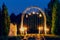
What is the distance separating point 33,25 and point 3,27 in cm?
1602

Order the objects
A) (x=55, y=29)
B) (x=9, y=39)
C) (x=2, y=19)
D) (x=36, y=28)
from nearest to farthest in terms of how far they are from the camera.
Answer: (x=9, y=39) < (x=2, y=19) < (x=55, y=29) < (x=36, y=28)

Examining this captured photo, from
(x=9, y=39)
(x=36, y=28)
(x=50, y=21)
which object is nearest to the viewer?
(x=9, y=39)

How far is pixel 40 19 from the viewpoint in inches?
2170

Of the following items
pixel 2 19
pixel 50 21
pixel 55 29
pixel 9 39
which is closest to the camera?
pixel 9 39

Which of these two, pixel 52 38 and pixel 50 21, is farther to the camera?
pixel 50 21

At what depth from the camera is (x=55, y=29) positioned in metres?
42.5

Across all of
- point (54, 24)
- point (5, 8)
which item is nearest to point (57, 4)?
point (54, 24)

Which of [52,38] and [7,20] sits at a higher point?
[7,20]

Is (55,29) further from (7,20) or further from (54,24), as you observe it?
(7,20)

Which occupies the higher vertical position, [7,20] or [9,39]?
[7,20]

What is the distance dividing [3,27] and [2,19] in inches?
44.7

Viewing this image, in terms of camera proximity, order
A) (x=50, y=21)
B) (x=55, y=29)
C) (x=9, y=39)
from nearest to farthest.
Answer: (x=9, y=39) < (x=55, y=29) < (x=50, y=21)

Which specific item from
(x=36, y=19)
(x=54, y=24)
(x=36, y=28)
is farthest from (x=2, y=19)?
(x=36, y=19)

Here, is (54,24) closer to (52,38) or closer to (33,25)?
(52,38)
